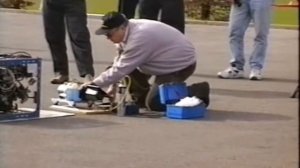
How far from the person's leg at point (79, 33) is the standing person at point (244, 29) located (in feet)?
6.23

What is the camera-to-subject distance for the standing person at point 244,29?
11.2 m

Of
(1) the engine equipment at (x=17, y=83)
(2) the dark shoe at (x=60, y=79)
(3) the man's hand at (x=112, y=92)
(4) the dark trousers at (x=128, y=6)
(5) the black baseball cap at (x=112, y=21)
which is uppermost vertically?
(5) the black baseball cap at (x=112, y=21)

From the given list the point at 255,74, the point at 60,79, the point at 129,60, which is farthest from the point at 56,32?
the point at 255,74

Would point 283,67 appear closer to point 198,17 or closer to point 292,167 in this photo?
point 292,167

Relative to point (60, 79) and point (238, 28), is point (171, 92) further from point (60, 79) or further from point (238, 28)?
point (238, 28)

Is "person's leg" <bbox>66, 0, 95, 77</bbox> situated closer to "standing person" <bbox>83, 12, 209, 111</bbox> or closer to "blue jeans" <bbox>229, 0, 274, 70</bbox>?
"standing person" <bbox>83, 12, 209, 111</bbox>

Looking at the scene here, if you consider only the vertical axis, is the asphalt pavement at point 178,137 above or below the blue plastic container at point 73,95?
below

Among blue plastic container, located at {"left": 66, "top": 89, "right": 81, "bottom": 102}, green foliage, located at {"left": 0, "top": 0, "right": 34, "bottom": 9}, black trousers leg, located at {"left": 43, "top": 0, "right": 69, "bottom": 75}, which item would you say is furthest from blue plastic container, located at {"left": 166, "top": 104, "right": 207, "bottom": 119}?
green foliage, located at {"left": 0, "top": 0, "right": 34, "bottom": 9}

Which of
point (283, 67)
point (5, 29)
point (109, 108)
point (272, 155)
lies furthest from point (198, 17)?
point (272, 155)

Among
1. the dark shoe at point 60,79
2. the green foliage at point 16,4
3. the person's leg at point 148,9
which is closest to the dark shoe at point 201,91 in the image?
the person's leg at point 148,9

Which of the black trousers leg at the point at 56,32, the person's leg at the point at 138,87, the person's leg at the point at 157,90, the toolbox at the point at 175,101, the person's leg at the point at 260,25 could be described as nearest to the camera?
the toolbox at the point at 175,101

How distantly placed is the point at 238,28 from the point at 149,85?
2.43 m

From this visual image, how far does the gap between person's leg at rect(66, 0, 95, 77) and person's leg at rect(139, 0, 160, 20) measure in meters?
0.61

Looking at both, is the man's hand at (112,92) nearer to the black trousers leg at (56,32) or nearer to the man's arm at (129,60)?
the man's arm at (129,60)
